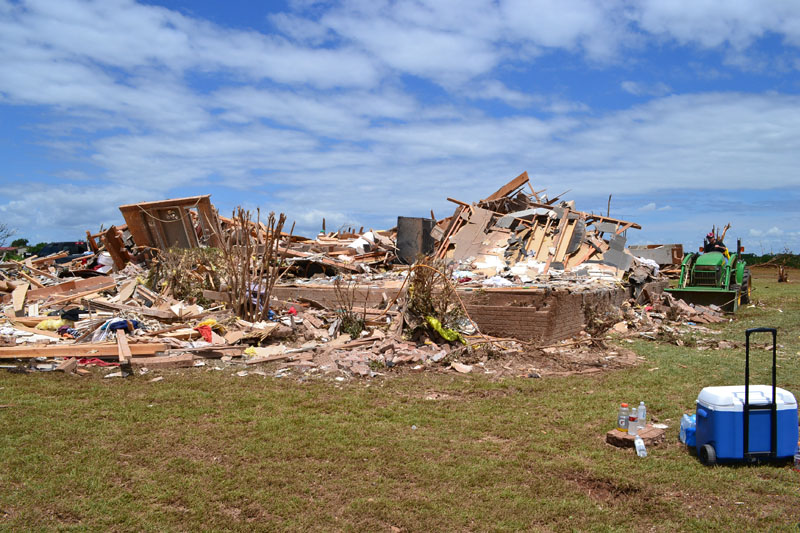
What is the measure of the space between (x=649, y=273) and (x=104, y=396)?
1347 centimetres

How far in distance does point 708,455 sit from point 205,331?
7.51m

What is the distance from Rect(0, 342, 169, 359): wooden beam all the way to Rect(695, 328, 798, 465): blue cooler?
23.6ft

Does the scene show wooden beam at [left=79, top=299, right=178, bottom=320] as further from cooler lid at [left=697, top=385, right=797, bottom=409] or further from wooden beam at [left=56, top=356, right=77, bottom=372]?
cooler lid at [left=697, top=385, right=797, bottom=409]

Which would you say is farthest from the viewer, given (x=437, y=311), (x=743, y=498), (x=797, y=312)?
(x=797, y=312)

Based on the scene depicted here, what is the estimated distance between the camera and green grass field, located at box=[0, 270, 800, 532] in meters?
3.89

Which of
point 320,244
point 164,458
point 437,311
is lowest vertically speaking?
point 164,458

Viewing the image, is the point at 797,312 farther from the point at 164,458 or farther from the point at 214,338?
the point at 164,458

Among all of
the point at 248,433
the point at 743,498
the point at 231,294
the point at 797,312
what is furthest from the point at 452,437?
the point at 797,312

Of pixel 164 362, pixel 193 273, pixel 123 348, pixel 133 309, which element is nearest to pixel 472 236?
pixel 193 273

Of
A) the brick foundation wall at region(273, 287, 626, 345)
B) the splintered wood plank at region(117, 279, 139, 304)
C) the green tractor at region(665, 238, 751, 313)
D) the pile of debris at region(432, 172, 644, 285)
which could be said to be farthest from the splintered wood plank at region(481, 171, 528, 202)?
the splintered wood plank at region(117, 279, 139, 304)

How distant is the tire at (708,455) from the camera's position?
4551mm

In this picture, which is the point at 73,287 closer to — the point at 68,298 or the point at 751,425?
the point at 68,298

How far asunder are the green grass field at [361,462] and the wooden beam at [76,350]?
0.97 meters

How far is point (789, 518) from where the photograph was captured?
378 cm
